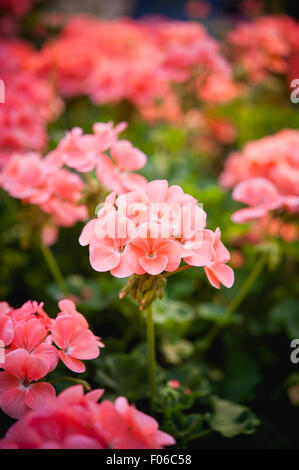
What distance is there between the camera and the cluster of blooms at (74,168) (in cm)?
81

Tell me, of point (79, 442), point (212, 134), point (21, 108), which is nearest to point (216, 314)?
point (79, 442)

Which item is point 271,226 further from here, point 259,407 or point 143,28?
point 143,28

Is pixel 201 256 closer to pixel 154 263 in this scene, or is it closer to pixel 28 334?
pixel 154 263

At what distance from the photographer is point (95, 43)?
194 centimetres

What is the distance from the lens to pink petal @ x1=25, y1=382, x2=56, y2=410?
1.84 feet

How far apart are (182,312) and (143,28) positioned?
6.99 ft

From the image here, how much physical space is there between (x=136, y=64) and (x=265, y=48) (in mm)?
595

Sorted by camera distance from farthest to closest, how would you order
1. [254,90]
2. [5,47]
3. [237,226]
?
[254,90], [5,47], [237,226]

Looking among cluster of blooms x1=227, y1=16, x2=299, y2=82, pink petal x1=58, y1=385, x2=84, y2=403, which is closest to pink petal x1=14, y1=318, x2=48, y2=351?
pink petal x1=58, y1=385, x2=84, y2=403

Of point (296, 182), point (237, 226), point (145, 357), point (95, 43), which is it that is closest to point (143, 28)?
point (95, 43)

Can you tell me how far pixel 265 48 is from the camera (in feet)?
5.52

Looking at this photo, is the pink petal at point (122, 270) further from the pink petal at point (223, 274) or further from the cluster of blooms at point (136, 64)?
the cluster of blooms at point (136, 64)

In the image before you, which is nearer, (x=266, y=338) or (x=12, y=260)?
(x=266, y=338)

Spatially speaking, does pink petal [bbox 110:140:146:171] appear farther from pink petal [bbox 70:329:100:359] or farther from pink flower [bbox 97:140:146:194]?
pink petal [bbox 70:329:100:359]
